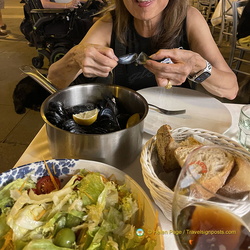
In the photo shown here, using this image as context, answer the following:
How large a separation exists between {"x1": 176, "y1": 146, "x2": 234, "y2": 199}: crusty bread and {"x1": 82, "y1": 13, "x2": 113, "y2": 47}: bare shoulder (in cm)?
106

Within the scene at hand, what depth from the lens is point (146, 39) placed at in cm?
142

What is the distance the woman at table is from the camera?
1210 millimetres

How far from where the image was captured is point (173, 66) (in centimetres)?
96

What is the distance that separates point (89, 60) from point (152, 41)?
53 cm

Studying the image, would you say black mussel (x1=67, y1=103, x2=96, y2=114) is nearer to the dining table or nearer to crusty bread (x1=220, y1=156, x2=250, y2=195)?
the dining table

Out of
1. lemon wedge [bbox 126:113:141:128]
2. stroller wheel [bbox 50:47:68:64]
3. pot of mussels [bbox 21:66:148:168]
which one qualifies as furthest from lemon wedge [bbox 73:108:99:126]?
stroller wheel [bbox 50:47:68:64]

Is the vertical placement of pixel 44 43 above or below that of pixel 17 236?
below

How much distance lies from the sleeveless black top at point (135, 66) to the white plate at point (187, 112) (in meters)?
0.27

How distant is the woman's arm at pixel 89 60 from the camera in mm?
975

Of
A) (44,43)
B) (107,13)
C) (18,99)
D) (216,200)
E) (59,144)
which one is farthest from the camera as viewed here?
(44,43)

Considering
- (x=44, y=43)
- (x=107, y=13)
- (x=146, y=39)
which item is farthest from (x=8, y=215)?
(x=44, y=43)

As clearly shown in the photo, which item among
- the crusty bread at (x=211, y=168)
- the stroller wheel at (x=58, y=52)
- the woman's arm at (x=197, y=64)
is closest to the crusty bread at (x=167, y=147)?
the crusty bread at (x=211, y=168)

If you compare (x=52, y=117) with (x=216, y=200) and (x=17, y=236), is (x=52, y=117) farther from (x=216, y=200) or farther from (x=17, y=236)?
(x=216, y=200)

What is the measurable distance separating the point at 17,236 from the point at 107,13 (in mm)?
1256
